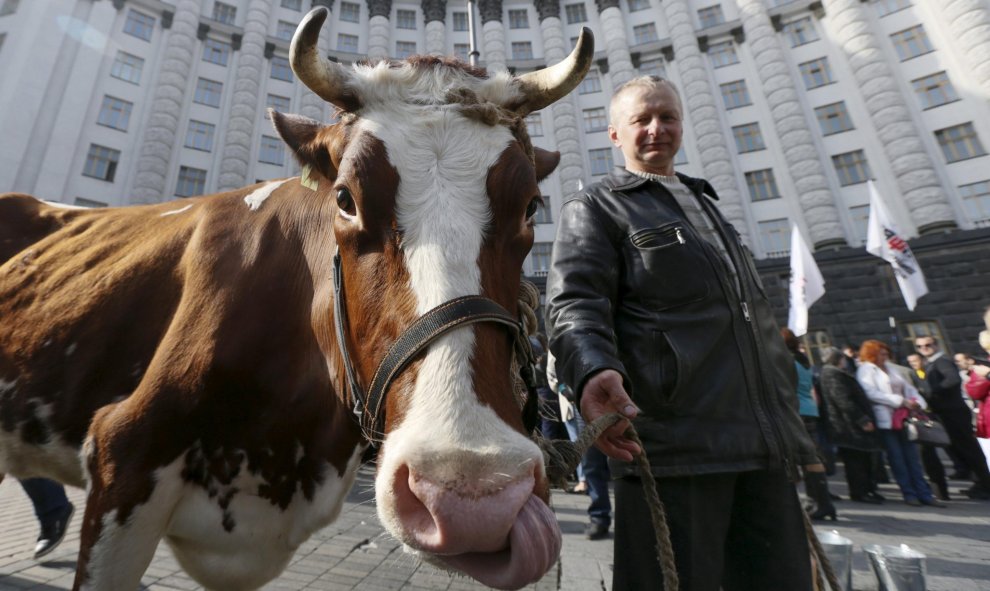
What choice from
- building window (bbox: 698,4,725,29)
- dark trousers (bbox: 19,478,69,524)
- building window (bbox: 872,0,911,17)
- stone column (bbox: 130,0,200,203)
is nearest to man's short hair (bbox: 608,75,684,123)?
dark trousers (bbox: 19,478,69,524)

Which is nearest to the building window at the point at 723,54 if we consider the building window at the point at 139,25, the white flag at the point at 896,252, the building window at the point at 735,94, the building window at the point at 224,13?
the building window at the point at 735,94

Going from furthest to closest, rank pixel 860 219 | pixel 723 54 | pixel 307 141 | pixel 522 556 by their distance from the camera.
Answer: pixel 723 54 < pixel 860 219 < pixel 307 141 < pixel 522 556

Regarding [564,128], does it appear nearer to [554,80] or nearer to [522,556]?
[554,80]

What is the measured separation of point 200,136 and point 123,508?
27846mm

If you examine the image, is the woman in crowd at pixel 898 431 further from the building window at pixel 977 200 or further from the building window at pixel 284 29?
the building window at pixel 284 29

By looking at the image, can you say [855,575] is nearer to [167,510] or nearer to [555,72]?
[555,72]

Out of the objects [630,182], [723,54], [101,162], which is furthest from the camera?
[723,54]

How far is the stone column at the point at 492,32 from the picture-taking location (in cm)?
2966

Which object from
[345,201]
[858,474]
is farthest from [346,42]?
[345,201]

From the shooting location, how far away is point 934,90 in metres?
21.7

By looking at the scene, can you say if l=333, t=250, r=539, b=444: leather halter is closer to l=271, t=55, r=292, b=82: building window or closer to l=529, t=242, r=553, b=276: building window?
l=529, t=242, r=553, b=276: building window

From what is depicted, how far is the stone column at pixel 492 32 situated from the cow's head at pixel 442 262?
98.8ft

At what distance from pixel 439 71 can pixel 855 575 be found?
4.45 meters

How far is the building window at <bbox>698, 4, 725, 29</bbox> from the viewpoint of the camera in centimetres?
2777
